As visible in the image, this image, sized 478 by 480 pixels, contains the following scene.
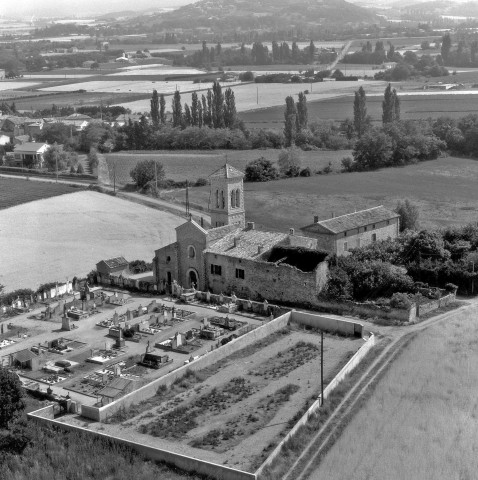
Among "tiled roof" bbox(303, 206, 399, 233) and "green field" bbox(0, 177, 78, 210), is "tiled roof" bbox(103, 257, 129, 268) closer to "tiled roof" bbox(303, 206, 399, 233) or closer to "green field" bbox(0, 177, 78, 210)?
"tiled roof" bbox(303, 206, 399, 233)

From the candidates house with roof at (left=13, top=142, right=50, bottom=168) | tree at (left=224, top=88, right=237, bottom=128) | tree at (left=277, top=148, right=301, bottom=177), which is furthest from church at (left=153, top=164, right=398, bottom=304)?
tree at (left=224, top=88, right=237, bottom=128)

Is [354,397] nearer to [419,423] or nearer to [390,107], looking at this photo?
[419,423]

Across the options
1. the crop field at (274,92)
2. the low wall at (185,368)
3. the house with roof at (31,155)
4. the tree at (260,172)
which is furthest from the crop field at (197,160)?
the low wall at (185,368)

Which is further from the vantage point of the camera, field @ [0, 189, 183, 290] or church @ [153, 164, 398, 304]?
field @ [0, 189, 183, 290]

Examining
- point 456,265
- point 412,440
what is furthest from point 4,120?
point 412,440

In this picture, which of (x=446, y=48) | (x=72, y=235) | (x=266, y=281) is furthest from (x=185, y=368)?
(x=446, y=48)

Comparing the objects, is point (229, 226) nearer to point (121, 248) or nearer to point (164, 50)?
point (121, 248)
